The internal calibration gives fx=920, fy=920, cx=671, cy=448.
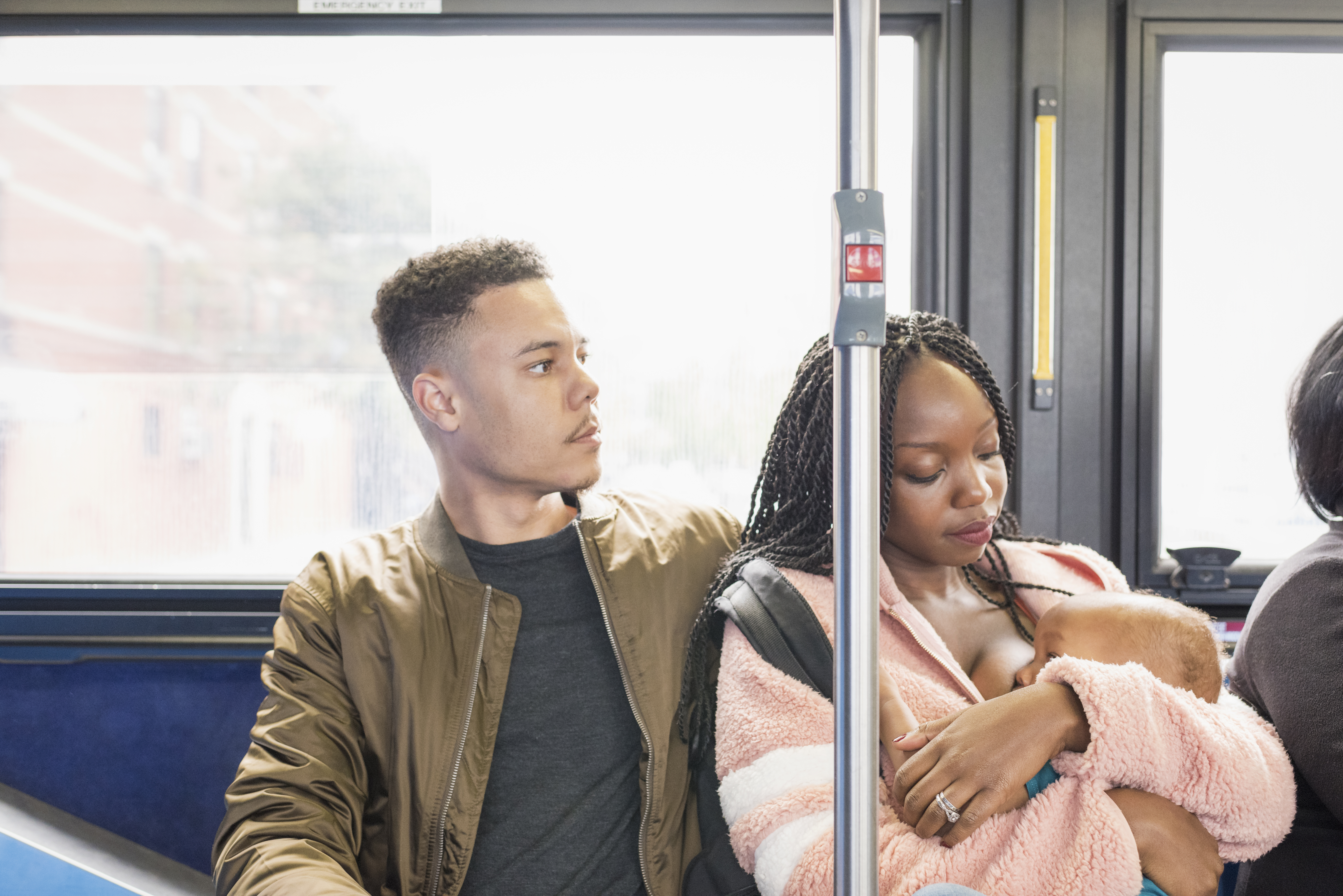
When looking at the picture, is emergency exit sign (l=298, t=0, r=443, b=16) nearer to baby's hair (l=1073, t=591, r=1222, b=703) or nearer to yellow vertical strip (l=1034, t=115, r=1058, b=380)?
yellow vertical strip (l=1034, t=115, r=1058, b=380)

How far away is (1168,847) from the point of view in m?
1.12

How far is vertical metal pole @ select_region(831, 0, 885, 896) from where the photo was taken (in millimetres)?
720

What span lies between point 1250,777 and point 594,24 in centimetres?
181

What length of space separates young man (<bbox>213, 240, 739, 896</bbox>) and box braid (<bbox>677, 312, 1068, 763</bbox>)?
6 cm

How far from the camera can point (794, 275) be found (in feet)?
6.84

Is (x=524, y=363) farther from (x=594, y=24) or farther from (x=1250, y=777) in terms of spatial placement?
(x=1250, y=777)

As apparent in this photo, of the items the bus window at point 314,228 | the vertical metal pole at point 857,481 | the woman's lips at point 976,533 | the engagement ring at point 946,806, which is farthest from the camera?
the bus window at point 314,228

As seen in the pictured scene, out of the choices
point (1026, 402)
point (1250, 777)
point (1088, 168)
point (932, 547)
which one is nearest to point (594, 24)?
point (1088, 168)

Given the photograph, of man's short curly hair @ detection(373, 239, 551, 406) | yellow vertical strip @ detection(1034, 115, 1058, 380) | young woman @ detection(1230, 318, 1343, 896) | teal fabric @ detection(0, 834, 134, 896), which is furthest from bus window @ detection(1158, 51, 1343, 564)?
teal fabric @ detection(0, 834, 134, 896)

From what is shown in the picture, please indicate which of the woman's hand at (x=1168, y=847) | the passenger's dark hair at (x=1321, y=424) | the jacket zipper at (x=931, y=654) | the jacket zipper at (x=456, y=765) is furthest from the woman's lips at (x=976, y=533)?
the jacket zipper at (x=456, y=765)

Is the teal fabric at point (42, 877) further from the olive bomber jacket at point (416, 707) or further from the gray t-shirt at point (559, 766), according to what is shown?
the gray t-shirt at point (559, 766)

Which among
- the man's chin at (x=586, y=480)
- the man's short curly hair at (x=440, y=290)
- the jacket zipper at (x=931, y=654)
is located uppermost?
the man's short curly hair at (x=440, y=290)

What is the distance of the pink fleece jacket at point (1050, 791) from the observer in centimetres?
109

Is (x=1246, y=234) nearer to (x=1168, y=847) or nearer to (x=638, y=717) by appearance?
(x=1168, y=847)
